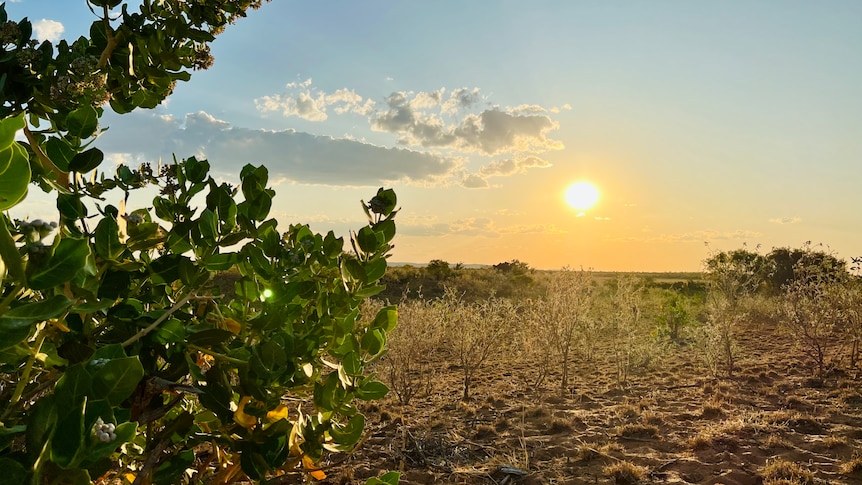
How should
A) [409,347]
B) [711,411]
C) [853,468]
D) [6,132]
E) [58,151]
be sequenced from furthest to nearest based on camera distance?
[409,347] → [711,411] → [853,468] → [58,151] → [6,132]

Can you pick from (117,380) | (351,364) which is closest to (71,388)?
(117,380)

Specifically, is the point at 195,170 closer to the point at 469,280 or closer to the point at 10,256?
the point at 10,256

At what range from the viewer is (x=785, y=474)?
3.62m

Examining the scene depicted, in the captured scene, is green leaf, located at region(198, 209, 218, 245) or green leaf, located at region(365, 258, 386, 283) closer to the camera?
green leaf, located at region(198, 209, 218, 245)

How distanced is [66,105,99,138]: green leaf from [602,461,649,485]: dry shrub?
3.59 m

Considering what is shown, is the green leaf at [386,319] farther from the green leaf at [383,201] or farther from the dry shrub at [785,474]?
the dry shrub at [785,474]

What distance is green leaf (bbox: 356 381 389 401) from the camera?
1.08m

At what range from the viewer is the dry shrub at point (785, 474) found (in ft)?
11.6

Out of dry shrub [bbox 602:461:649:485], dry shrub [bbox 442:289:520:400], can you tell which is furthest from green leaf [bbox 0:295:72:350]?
dry shrub [bbox 442:289:520:400]

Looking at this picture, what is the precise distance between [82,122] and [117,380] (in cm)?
54

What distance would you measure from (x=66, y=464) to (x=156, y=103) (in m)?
1.13

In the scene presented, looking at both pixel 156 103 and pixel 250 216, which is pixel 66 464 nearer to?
pixel 250 216

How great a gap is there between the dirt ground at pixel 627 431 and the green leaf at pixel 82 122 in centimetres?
220

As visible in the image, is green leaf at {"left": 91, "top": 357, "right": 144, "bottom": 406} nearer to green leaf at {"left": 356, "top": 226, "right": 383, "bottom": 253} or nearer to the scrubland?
green leaf at {"left": 356, "top": 226, "right": 383, "bottom": 253}
